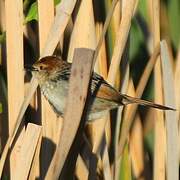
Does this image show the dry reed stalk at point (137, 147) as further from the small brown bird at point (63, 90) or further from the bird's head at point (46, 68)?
the bird's head at point (46, 68)

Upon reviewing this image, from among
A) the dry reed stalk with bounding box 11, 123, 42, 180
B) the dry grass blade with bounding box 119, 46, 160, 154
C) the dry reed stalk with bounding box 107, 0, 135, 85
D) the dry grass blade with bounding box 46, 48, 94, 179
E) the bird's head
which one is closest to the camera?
the dry grass blade with bounding box 46, 48, 94, 179

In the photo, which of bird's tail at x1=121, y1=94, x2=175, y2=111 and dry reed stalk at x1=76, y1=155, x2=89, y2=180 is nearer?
bird's tail at x1=121, y1=94, x2=175, y2=111

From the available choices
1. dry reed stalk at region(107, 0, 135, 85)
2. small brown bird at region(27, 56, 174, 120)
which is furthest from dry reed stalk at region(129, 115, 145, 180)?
dry reed stalk at region(107, 0, 135, 85)

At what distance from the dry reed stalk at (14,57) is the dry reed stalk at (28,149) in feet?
0.86

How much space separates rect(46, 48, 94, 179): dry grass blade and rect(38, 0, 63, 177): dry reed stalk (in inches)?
22.7

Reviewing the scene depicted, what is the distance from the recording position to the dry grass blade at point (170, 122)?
2.04 metres

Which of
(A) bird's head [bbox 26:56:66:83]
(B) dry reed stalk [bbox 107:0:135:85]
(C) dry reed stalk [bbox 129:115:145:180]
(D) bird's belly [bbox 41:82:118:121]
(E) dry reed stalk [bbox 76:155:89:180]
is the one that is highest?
(B) dry reed stalk [bbox 107:0:135:85]

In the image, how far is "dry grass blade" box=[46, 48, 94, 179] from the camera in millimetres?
1521

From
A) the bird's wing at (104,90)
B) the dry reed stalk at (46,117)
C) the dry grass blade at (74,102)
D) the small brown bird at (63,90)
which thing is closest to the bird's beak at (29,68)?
the small brown bird at (63,90)

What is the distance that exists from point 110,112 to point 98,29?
0.36 m

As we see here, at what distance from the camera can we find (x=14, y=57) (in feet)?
6.96

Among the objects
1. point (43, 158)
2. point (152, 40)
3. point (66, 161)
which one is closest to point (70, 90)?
point (66, 161)

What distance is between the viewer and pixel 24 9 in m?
2.23

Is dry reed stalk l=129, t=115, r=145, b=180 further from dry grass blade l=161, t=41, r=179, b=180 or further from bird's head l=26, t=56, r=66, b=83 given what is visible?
bird's head l=26, t=56, r=66, b=83
